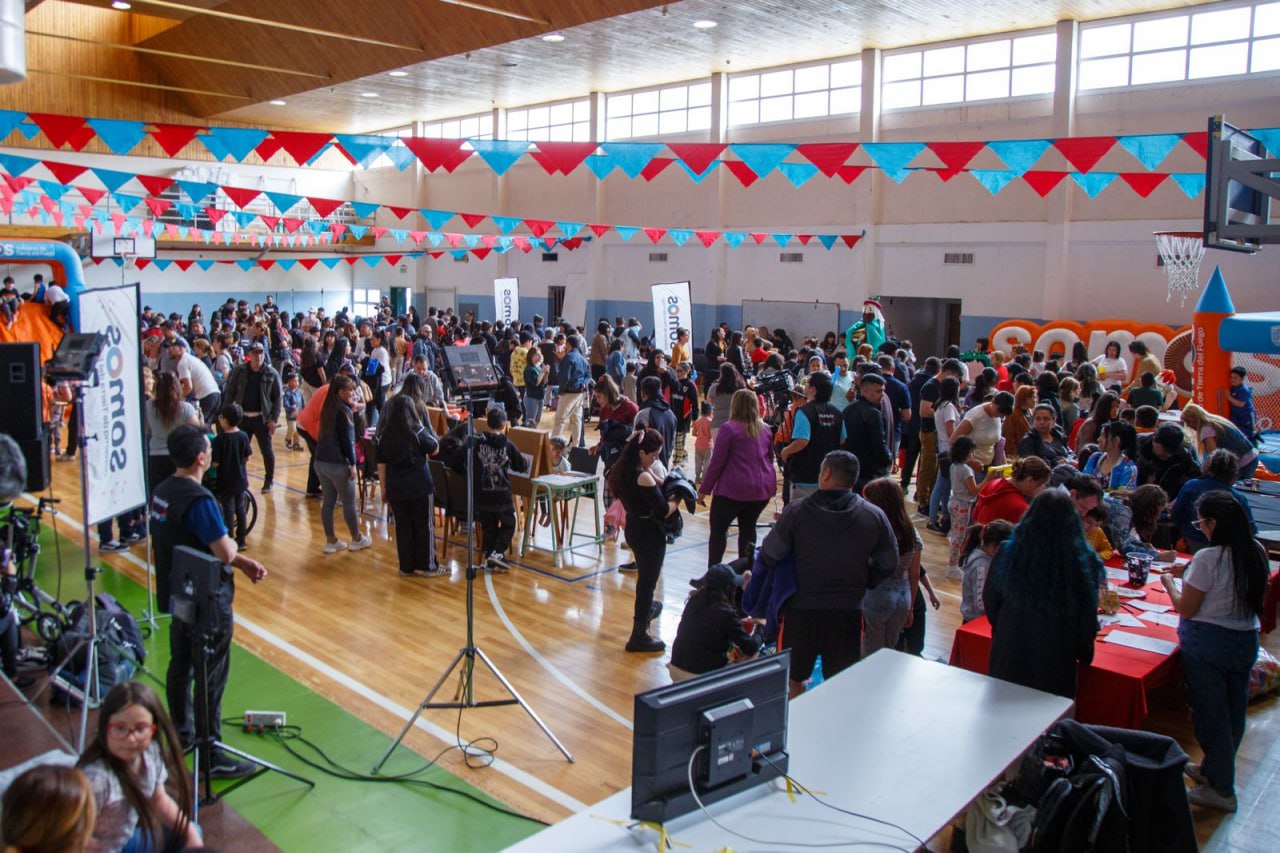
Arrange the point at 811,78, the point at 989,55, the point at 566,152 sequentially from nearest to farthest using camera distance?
the point at 566,152, the point at 989,55, the point at 811,78

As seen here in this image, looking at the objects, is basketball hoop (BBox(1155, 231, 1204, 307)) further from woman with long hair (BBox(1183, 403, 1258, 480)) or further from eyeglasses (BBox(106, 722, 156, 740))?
eyeglasses (BBox(106, 722, 156, 740))

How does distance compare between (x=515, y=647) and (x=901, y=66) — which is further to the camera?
(x=901, y=66)

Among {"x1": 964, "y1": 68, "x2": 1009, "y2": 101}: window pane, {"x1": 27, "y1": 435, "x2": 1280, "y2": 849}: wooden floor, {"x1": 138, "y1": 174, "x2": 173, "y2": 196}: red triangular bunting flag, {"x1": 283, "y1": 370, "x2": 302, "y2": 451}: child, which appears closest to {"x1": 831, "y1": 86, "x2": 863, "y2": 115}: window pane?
{"x1": 964, "y1": 68, "x2": 1009, "y2": 101}: window pane

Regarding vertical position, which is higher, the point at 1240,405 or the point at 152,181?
the point at 152,181

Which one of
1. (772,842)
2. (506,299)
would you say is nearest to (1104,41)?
(506,299)

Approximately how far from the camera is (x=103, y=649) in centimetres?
498

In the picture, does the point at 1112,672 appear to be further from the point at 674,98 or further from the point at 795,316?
the point at 674,98

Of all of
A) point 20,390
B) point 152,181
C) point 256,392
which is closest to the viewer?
point 20,390

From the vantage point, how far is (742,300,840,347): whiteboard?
62.8 ft

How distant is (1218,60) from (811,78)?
693 cm

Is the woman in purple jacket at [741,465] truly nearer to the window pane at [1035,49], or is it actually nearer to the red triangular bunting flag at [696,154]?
the red triangular bunting flag at [696,154]

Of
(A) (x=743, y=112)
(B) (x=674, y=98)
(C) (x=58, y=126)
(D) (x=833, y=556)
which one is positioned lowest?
(D) (x=833, y=556)

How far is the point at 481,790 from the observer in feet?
14.1

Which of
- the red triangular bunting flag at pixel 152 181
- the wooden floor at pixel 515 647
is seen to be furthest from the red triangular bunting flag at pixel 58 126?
the wooden floor at pixel 515 647
